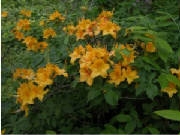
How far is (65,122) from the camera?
2.04 meters

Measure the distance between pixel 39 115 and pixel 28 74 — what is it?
218 millimetres

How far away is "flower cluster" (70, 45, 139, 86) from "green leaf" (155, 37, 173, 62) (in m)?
0.13

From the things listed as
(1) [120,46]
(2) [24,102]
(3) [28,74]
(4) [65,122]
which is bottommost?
(4) [65,122]

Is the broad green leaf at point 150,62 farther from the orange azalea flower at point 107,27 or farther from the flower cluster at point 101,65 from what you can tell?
the orange azalea flower at point 107,27

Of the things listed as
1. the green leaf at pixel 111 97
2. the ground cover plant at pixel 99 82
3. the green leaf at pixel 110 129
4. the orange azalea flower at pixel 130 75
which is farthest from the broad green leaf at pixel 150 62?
the green leaf at pixel 110 129

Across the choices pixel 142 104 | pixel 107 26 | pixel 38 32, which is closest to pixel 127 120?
pixel 142 104

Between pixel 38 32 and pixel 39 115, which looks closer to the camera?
pixel 39 115

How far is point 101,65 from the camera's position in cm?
160

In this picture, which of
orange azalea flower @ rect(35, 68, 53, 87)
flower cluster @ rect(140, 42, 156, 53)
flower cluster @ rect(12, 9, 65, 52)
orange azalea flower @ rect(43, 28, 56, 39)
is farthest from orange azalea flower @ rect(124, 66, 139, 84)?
orange azalea flower @ rect(43, 28, 56, 39)

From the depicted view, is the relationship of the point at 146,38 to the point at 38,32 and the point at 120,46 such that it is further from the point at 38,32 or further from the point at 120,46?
the point at 38,32

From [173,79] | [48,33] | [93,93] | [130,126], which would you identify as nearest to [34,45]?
[48,33]

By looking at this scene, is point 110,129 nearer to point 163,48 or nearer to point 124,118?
point 124,118

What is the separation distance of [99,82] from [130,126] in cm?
26

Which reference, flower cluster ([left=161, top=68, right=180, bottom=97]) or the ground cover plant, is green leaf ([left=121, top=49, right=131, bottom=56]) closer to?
the ground cover plant
